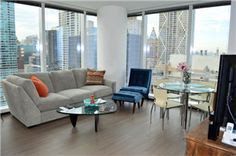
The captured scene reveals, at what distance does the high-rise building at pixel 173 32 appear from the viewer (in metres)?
5.42

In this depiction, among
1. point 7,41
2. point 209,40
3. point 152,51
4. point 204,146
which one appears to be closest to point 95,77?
point 152,51

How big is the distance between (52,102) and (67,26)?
106 inches

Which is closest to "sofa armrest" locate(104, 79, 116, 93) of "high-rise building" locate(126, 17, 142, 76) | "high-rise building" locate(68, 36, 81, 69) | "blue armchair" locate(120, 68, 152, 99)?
"blue armchair" locate(120, 68, 152, 99)

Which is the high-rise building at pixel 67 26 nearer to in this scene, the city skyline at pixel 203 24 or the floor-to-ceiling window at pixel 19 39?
the city skyline at pixel 203 24

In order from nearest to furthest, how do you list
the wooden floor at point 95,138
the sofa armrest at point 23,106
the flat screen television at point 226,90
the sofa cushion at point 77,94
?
the flat screen television at point 226,90 → the wooden floor at point 95,138 → the sofa armrest at point 23,106 → the sofa cushion at point 77,94

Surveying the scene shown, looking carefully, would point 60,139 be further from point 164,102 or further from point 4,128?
point 164,102

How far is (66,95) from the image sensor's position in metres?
4.48

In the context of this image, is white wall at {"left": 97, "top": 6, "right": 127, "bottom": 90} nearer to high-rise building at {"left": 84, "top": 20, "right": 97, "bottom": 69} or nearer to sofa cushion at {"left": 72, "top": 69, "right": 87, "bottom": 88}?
high-rise building at {"left": 84, "top": 20, "right": 97, "bottom": 69}

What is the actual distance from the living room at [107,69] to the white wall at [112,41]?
0.03m

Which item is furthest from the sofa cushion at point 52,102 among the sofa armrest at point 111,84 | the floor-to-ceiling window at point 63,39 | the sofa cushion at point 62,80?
the floor-to-ceiling window at point 63,39

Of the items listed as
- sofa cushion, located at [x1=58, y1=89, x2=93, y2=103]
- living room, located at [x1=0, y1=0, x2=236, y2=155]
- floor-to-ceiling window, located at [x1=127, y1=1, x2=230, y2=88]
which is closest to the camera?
living room, located at [x1=0, y1=0, x2=236, y2=155]

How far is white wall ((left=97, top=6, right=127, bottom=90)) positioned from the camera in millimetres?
5758

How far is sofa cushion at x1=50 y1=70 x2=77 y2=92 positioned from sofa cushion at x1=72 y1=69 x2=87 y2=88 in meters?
0.12

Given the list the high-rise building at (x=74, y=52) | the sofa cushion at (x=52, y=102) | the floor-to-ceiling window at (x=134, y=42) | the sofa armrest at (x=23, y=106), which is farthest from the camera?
the floor-to-ceiling window at (x=134, y=42)
